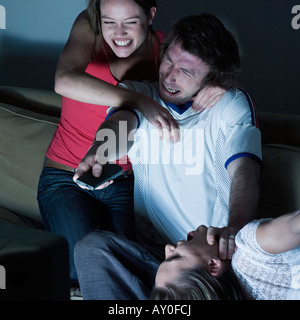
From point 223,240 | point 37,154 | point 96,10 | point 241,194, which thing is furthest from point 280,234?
point 37,154

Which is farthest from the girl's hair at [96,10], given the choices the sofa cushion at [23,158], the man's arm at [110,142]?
the sofa cushion at [23,158]

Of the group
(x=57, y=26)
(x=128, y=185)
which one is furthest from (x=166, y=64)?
(x=57, y=26)

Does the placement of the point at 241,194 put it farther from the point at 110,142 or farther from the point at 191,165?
the point at 110,142

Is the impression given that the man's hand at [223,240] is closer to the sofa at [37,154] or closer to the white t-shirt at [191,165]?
the white t-shirt at [191,165]

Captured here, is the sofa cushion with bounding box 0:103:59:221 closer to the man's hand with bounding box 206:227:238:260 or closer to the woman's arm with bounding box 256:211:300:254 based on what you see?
the man's hand with bounding box 206:227:238:260

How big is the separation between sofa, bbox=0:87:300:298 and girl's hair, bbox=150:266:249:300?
0.53 meters

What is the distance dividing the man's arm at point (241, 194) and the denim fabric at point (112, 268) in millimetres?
252

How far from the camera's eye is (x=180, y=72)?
133 centimetres

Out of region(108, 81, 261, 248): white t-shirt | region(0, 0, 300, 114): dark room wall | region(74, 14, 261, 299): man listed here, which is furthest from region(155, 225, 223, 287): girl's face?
region(0, 0, 300, 114): dark room wall

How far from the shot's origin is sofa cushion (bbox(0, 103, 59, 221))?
5.72 feet

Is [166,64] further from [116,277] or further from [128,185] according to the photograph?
[116,277]

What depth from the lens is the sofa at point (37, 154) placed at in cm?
139

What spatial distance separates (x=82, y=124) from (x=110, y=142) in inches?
11.4

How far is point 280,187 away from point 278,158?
0.10 metres
